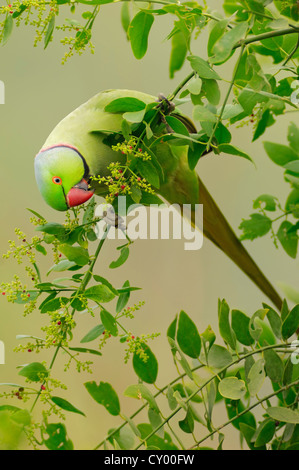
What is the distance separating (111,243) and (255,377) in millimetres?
988

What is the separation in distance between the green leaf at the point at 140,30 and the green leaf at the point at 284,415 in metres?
0.42

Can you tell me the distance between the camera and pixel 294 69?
2.03 ft

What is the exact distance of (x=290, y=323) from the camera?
54 cm

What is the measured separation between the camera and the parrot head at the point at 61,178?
2.66 feet

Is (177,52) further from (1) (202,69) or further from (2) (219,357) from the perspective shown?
(2) (219,357)

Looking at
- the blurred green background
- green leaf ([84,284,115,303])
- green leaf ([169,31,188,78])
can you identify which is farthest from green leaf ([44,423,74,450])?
the blurred green background

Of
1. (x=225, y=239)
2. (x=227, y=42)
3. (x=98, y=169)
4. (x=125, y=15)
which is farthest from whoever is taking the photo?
(x=225, y=239)

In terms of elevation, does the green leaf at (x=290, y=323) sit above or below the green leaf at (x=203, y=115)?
below

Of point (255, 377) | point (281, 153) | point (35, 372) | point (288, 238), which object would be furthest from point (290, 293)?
point (35, 372)

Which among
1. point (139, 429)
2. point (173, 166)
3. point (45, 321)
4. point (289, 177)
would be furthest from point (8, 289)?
point (45, 321)

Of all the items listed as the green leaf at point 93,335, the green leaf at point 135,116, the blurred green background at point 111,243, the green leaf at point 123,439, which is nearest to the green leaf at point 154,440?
the green leaf at point 123,439

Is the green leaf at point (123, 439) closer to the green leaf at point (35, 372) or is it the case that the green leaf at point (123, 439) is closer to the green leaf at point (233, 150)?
the green leaf at point (35, 372)

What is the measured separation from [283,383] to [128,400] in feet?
3.09

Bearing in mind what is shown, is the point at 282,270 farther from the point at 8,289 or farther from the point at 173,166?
the point at 8,289
